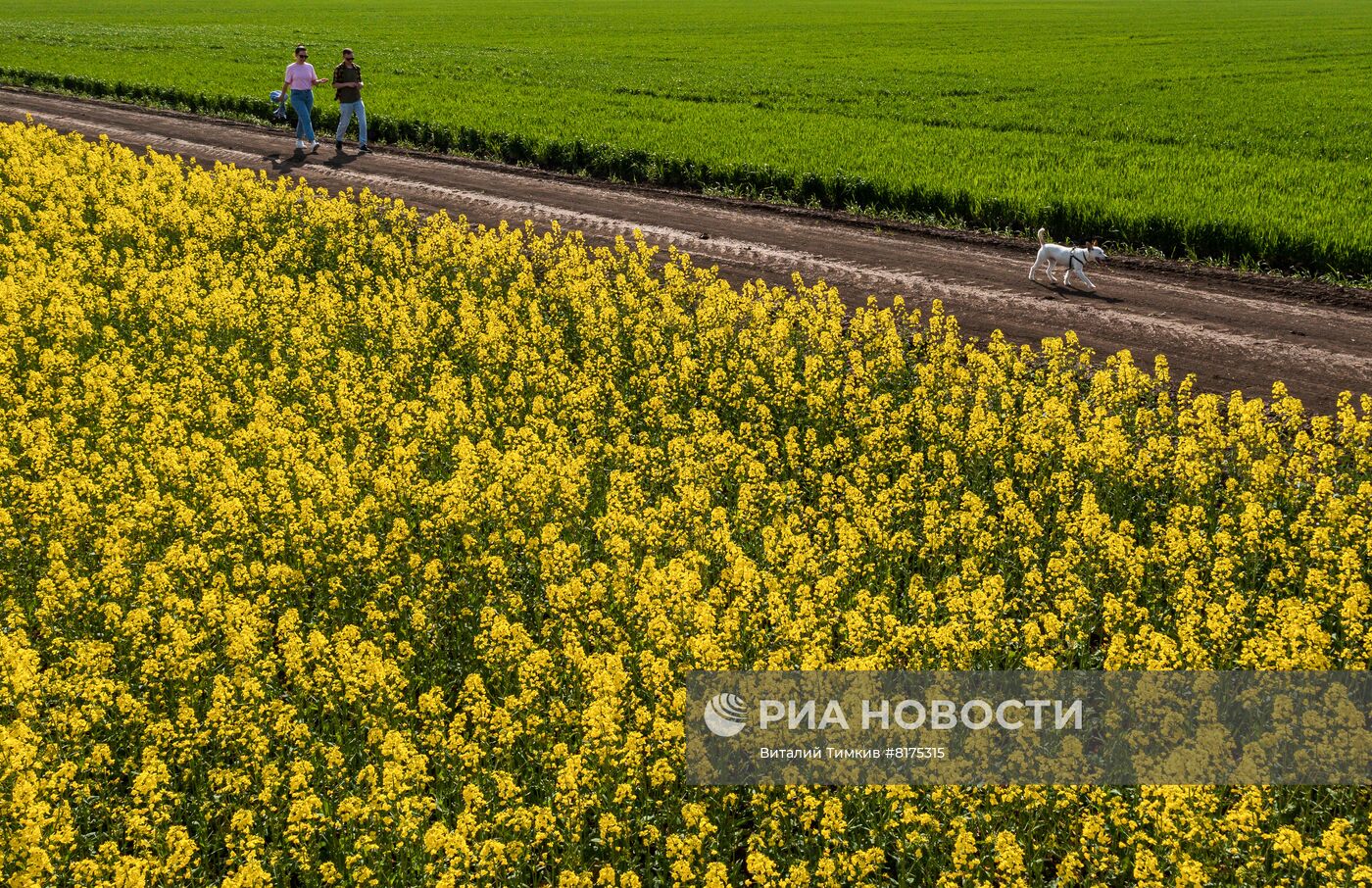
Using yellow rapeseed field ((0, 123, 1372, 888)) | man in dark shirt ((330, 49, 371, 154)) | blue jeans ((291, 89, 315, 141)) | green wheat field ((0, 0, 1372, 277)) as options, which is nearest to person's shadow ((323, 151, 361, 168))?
man in dark shirt ((330, 49, 371, 154))

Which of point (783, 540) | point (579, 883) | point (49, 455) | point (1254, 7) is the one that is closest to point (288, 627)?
point (579, 883)

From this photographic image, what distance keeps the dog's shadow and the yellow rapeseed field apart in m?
2.91

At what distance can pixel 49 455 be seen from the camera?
10.3m

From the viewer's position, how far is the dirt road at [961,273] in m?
13.8

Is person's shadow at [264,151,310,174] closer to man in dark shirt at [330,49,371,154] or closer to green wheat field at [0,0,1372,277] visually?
man in dark shirt at [330,49,371,154]

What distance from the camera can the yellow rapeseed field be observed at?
6070 mm

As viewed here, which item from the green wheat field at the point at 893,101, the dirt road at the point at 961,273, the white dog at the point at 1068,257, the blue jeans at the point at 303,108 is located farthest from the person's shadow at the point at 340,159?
the white dog at the point at 1068,257

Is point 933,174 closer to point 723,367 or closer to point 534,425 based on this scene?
point 723,367

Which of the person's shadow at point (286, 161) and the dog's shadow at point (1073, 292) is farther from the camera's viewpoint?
the person's shadow at point (286, 161)

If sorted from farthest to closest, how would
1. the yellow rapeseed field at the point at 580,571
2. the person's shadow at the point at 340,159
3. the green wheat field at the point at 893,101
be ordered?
the person's shadow at the point at 340,159 < the green wheat field at the point at 893,101 < the yellow rapeseed field at the point at 580,571

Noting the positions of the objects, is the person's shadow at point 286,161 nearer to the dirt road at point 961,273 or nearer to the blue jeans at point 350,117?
the dirt road at point 961,273

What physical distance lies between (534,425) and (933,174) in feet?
45.5

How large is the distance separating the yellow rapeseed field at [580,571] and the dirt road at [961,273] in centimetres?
143

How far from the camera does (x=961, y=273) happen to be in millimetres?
17281
